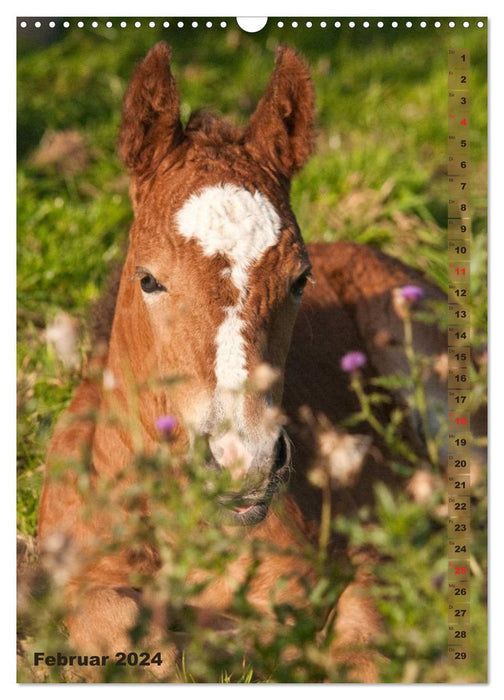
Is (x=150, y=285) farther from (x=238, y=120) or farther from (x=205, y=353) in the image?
(x=238, y=120)

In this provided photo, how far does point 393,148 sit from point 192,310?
4181 millimetres

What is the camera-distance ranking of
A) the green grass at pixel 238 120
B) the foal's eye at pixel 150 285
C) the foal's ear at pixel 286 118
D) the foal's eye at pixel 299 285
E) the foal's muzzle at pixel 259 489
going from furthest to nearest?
1. the green grass at pixel 238 120
2. the foal's ear at pixel 286 118
3. the foal's eye at pixel 299 285
4. the foal's eye at pixel 150 285
5. the foal's muzzle at pixel 259 489

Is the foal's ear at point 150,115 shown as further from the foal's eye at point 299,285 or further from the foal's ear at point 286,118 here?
the foal's eye at point 299,285

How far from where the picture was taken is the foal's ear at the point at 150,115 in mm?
3750

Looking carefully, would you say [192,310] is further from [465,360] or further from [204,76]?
[204,76]

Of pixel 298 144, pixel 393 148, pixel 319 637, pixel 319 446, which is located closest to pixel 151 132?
pixel 298 144

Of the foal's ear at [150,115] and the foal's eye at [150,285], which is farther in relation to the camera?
the foal's ear at [150,115]

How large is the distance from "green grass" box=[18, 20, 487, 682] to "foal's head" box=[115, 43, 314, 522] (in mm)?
982

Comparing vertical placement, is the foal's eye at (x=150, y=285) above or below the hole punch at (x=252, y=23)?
below

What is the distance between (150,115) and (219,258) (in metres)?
0.71

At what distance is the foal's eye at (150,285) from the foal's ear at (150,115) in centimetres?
48

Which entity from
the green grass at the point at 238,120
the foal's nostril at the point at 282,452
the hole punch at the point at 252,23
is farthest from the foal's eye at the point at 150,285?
the green grass at the point at 238,120

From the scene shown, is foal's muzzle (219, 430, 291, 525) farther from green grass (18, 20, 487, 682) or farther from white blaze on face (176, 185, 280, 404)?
green grass (18, 20, 487, 682)

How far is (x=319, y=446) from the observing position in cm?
431
